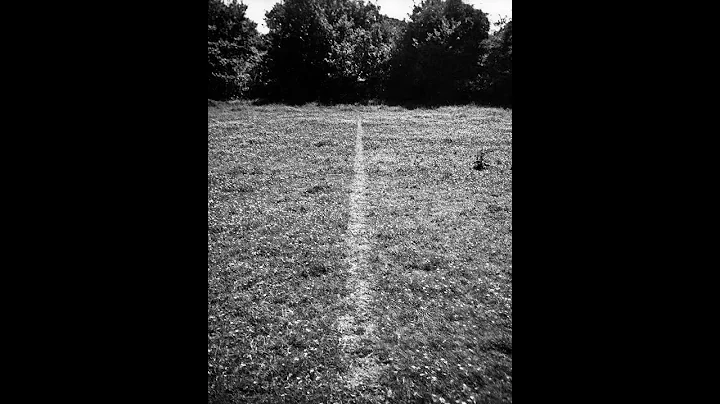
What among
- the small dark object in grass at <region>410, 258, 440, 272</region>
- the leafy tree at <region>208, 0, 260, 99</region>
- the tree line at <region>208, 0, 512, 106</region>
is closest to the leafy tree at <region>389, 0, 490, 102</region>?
the tree line at <region>208, 0, 512, 106</region>

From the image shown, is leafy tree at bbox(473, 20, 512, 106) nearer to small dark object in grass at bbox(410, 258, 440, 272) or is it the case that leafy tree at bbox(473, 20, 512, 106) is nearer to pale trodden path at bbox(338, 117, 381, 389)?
pale trodden path at bbox(338, 117, 381, 389)

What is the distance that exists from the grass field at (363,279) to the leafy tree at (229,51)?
22.8m

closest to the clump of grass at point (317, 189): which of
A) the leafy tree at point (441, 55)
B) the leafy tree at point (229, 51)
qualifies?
the leafy tree at point (229, 51)

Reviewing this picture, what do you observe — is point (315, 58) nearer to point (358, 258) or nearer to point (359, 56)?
point (359, 56)

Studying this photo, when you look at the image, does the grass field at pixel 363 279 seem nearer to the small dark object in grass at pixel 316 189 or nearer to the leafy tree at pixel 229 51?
the small dark object in grass at pixel 316 189

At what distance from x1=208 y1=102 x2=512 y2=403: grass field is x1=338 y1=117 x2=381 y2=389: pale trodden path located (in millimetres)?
39

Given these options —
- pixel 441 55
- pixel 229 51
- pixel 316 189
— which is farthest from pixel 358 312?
pixel 441 55

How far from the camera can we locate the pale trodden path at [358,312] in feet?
19.8

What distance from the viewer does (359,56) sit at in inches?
1721

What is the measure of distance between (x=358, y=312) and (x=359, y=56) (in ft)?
133
